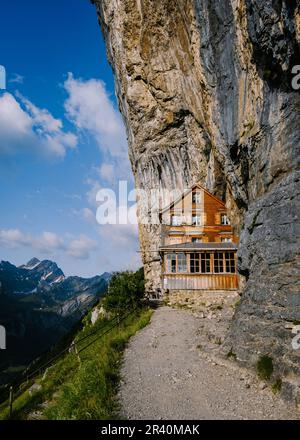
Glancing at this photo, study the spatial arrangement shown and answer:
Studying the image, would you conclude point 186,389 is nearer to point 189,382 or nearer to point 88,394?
point 189,382

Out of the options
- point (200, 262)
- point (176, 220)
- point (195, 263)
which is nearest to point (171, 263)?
point (195, 263)

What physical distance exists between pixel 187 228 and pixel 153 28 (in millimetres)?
24426

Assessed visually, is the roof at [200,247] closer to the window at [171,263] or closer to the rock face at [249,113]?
the window at [171,263]

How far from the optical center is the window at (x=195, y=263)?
29897 millimetres

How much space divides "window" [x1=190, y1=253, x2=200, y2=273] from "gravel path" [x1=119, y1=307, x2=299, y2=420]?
13.4 metres

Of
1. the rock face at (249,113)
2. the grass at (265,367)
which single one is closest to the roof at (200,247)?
the rock face at (249,113)

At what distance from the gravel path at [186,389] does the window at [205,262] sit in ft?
44.6

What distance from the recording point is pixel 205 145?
4062 cm

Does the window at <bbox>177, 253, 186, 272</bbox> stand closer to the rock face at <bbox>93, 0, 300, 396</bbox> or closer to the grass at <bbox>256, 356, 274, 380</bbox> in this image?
the rock face at <bbox>93, 0, 300, 396</bbox>

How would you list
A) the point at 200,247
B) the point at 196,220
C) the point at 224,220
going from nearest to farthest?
the point at 200,247 < the point at 196,220 < the point at 224,220

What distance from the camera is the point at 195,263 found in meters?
30.1

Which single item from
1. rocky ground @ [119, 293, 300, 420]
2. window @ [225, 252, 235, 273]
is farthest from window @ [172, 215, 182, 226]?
rocky ground @ [119, 293, 300, 420]

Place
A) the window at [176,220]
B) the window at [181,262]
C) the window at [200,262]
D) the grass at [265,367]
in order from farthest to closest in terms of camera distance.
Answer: the window at [176,220], the window at [181,262], the window at [200,262], the grass at [265,367]

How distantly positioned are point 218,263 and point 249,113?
16.3 m
